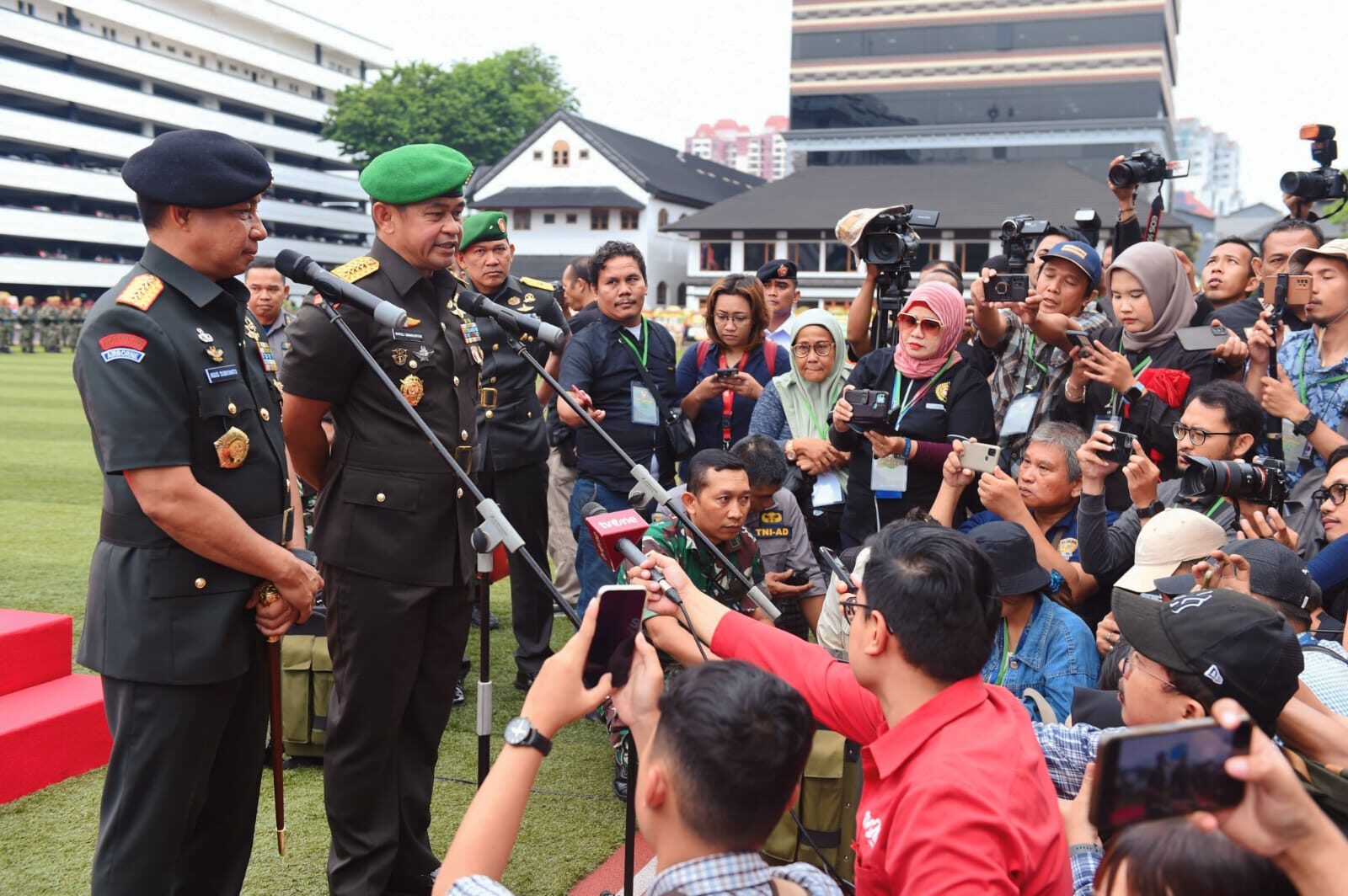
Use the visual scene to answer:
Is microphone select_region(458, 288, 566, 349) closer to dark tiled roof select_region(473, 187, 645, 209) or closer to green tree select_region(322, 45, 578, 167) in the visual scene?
dark tiled roof select_region(473, 187, 645, 209)

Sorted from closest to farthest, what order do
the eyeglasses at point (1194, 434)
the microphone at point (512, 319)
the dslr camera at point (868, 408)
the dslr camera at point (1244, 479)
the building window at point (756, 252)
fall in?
the microphone at point (512, 319) → the dslr camera at point (1244, 479) → the eyeglasses at point (1194, 434) → the dslr camera at point (868, 408) → the building window at point (756, 252)

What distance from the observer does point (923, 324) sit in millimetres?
4578

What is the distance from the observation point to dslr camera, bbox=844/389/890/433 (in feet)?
14.3

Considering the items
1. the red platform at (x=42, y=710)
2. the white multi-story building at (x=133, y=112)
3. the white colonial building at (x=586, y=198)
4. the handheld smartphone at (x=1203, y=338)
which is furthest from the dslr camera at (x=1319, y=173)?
the white colonial building at (x=586, y=198)

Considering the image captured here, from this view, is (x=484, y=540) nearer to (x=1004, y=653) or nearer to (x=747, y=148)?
(x=1004, y=653)

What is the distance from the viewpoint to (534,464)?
16.5ft

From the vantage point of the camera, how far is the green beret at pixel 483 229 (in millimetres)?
4879

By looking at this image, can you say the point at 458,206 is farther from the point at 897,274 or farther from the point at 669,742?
the point at 897,274

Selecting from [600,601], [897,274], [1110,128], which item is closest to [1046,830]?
[600,601]

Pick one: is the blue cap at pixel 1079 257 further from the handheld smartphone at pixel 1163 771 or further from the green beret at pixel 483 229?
the handheld smartphone at pixel 1163 771

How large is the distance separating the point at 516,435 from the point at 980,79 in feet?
178

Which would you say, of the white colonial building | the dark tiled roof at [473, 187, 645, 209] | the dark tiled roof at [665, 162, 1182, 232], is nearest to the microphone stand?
the dark tiled roof at [665, 162, 1182, 232]

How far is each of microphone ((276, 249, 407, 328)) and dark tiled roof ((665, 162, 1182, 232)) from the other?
33301 mm

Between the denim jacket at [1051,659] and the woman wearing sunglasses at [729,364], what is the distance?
2.34 metres
